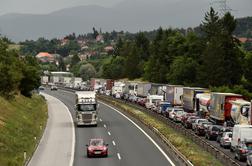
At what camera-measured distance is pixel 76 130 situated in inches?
2146

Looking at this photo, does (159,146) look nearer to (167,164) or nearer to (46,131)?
(167,164)

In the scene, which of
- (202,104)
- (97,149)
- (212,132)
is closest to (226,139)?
(212,132)

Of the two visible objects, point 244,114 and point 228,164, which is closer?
point 228,164

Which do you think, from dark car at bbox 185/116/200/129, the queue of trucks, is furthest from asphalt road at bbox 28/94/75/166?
the queue of trucks

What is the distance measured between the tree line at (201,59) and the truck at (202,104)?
102 ft

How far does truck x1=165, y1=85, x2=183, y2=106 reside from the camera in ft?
262

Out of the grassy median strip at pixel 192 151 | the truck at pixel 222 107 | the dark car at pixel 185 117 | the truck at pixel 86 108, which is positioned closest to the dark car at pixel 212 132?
the grassy median strip at pixel 192 151

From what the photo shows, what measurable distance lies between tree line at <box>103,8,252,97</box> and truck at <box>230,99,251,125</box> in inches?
1847

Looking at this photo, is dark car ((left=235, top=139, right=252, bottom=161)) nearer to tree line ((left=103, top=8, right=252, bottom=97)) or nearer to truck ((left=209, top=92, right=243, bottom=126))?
truck ((left=209, top=92, right=243, bottom=126))

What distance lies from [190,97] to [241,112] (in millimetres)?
22115

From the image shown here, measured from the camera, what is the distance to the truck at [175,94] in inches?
3138

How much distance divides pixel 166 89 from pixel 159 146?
44.9 meters

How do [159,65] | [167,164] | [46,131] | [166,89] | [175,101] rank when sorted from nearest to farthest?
[167,164] → [46,131] → [175,101] → [166,89] → [159,65]

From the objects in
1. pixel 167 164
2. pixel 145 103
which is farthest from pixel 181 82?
pixel 167 164
